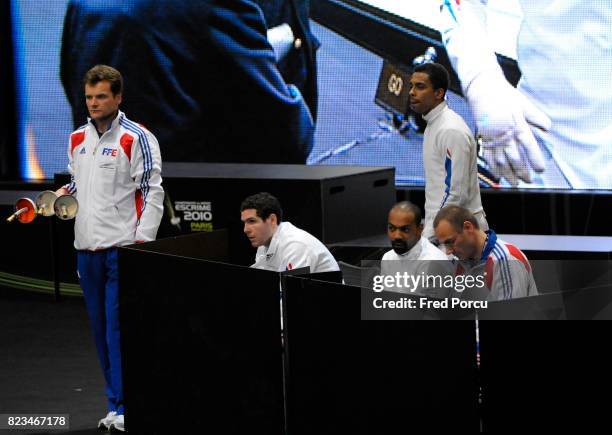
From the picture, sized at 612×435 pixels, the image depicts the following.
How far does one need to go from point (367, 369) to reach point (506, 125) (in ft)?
15.6

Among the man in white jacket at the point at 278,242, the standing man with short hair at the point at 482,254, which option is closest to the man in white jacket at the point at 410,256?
the standing man with short hair at the point at 482,254

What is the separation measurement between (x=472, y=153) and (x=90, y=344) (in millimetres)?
2973

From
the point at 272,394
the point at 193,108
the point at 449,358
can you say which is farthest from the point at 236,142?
the point at 449,358

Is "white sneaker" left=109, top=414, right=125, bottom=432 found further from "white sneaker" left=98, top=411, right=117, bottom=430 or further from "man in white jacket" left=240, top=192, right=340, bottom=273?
"man in white jacket" left=240, top=192, right=340, bottom=273

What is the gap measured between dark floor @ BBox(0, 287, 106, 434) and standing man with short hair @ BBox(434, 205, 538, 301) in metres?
2.01

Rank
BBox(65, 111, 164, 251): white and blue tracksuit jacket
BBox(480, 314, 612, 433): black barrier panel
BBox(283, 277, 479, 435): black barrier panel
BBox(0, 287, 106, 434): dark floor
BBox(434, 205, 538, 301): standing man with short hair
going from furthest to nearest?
BBox(0, 287, 106, 434): dark floor → BBox(65, 111, 164, 251): white and blue tracksuit jacket → BBox(434, 205, 538, 301): standing man with short hair → BBox(283, 277, 479, 435): black barrier panel → BBox(480, 314, 612, 433): black barrier panel

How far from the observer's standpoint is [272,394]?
3916mm

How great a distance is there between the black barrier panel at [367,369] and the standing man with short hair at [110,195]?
1.34 meters

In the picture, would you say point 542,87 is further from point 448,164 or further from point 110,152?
point 110,152

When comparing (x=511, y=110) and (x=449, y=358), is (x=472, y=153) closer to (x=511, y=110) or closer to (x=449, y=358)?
(x=449, y=358)

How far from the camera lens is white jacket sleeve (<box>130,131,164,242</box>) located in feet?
16.2

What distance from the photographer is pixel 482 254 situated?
13.7 feet

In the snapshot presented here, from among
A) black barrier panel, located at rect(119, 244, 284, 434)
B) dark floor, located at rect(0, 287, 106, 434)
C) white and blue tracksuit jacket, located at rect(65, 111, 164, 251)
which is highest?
white and blue tracksuit jacket, located at rect(65, 111, 164, 251)

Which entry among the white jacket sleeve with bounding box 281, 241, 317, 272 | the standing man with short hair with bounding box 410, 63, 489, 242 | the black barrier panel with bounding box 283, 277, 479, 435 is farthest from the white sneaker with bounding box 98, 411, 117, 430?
the standing man with short hair with bounding box 410, 63, 489, 242
